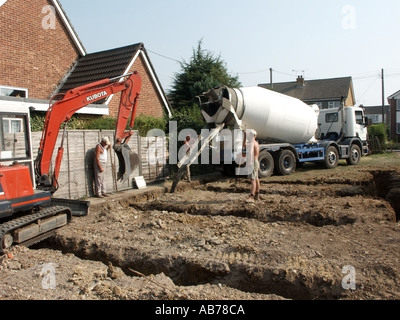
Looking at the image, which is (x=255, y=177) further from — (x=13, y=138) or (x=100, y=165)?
(x=13, y=138)

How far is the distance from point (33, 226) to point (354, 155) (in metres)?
15.7

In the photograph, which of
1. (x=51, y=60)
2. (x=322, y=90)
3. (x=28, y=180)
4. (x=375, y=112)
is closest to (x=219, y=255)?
(x=28, y=180)

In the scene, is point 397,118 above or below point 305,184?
above

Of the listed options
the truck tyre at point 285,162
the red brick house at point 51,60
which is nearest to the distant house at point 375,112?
the truck tyre at point 285,162

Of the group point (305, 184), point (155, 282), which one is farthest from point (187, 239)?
point (305, 184)

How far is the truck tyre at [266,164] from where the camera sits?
552 inches

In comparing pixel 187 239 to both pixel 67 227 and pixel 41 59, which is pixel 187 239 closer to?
pixel 67 227

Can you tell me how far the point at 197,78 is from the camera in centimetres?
2352

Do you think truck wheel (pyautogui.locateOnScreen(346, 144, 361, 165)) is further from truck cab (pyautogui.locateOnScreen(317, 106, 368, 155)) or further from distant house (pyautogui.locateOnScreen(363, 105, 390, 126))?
distant house (pyautogui.locateOnScreen(363, 105, 390, 126))

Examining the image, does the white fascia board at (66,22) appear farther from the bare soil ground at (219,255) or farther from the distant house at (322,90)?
the distant house at (322,90)

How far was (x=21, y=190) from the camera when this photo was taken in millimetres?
6566

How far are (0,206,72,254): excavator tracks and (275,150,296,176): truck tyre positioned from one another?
8.93 meters

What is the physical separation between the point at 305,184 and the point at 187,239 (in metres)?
7.18
